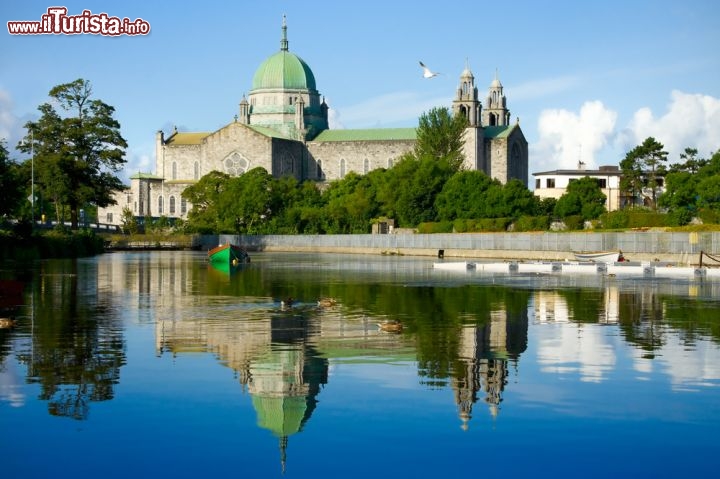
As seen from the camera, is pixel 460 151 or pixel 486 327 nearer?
pixel 486 327

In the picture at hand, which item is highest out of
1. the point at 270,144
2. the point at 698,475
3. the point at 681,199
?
the point at 270,144

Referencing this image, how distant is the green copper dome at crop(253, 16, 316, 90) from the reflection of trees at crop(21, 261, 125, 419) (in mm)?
119402

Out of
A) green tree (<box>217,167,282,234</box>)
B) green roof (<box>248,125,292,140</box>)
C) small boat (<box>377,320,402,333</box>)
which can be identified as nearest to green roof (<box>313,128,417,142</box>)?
green roof (<box>248,125,292,140</box>)

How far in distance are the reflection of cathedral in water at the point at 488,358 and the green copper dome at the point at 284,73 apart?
415 ft

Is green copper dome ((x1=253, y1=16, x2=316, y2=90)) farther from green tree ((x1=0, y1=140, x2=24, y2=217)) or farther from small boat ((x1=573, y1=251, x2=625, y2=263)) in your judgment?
small boat ((x1=573, y1=251, x2=625, y2=263))

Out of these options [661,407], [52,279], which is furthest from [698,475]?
[52,279]

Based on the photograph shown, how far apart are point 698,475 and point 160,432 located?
6.76m

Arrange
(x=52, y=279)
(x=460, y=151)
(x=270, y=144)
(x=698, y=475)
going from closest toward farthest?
(x=698, y=475), (x=52, y=279), (x=460, y=151), (x=270, y=144)

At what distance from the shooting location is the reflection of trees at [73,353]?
16578mm

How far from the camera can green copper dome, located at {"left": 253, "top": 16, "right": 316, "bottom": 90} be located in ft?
502

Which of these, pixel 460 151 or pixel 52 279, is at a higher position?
pixel 460 151

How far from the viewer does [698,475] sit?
12375 mm

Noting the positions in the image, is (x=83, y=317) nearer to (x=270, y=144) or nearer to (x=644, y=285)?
(x=644, y=285)

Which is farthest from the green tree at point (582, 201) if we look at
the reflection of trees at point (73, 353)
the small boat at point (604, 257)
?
the reflection of trees at point (73, 353)
